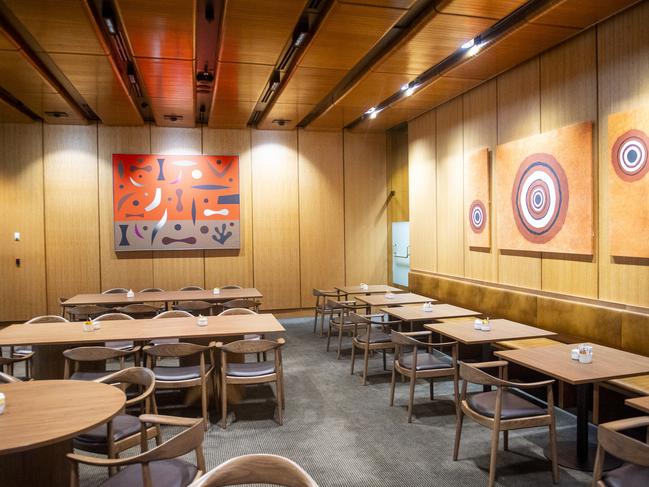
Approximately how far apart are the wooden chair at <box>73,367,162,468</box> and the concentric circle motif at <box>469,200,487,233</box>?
4819 mm

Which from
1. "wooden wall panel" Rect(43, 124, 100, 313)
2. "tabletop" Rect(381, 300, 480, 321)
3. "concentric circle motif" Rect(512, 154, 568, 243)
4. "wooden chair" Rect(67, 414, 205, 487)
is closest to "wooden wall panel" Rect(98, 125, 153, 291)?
"wooden wall panel" Rect(43, 124, 100, 313)

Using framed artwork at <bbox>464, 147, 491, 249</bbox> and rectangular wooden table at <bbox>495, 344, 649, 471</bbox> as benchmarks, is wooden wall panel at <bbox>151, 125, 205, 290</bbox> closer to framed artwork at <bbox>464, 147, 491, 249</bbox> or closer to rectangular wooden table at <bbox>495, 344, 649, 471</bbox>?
framed artwork at <bbox>464, 147, 491, 249</bbox>

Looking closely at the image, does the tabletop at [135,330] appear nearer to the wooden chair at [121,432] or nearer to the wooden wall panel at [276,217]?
the wooden chair at [121,432]

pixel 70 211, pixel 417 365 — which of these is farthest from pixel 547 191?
pixel 70 211

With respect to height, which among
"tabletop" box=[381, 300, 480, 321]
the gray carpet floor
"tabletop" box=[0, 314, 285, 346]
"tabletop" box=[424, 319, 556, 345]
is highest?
"tabletop" box=[0, 314, 285, 346]

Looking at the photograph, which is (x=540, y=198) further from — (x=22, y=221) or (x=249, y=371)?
(x=22, y=221)

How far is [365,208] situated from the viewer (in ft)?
32.0

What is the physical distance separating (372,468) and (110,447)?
1.75 m

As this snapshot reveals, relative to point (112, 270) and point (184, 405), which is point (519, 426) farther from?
point (112, 270)

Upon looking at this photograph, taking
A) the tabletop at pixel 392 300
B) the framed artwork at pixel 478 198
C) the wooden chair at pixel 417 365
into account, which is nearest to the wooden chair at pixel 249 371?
the wooden chair at pixel 417 365

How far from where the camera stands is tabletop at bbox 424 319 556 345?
4129mm

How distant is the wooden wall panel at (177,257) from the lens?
28.8 feet

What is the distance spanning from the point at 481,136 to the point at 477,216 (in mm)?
1074

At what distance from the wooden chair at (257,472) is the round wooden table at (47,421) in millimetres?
804
